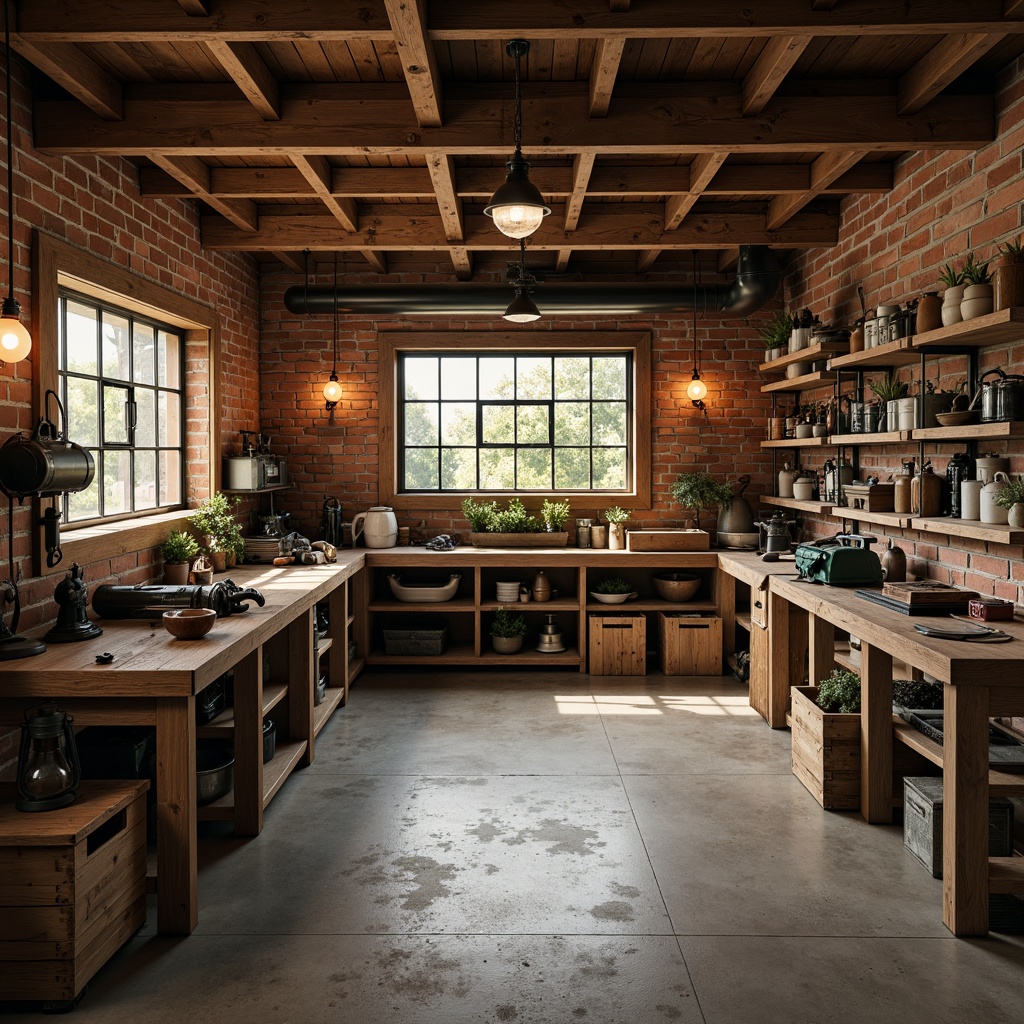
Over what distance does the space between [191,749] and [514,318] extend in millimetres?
3444

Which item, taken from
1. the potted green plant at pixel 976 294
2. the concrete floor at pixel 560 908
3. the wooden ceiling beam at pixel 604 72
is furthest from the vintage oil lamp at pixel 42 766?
the potted green plant at pixel 976 294

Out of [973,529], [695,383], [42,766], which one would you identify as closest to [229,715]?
[42,766]

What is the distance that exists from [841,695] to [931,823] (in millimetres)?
853

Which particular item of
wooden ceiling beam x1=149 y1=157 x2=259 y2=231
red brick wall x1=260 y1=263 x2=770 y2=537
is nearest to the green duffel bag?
red brick wall x1=260 y1=263 x2=770 y2=537

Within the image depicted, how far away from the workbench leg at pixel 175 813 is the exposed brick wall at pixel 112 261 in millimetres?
949

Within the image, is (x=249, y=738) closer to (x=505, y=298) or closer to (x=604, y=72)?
(x=604, y=72)

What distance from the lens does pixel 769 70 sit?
3555mm

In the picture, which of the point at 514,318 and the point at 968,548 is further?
the point at 514,318

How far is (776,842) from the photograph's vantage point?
3.68 m

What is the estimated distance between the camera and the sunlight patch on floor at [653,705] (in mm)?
5699

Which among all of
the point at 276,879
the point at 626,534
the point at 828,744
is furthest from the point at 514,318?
the point at 276,879

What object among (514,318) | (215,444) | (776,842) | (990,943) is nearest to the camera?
(990,943)

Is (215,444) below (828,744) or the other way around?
the other way around

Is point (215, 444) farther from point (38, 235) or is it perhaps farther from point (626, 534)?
point (626, 534)
